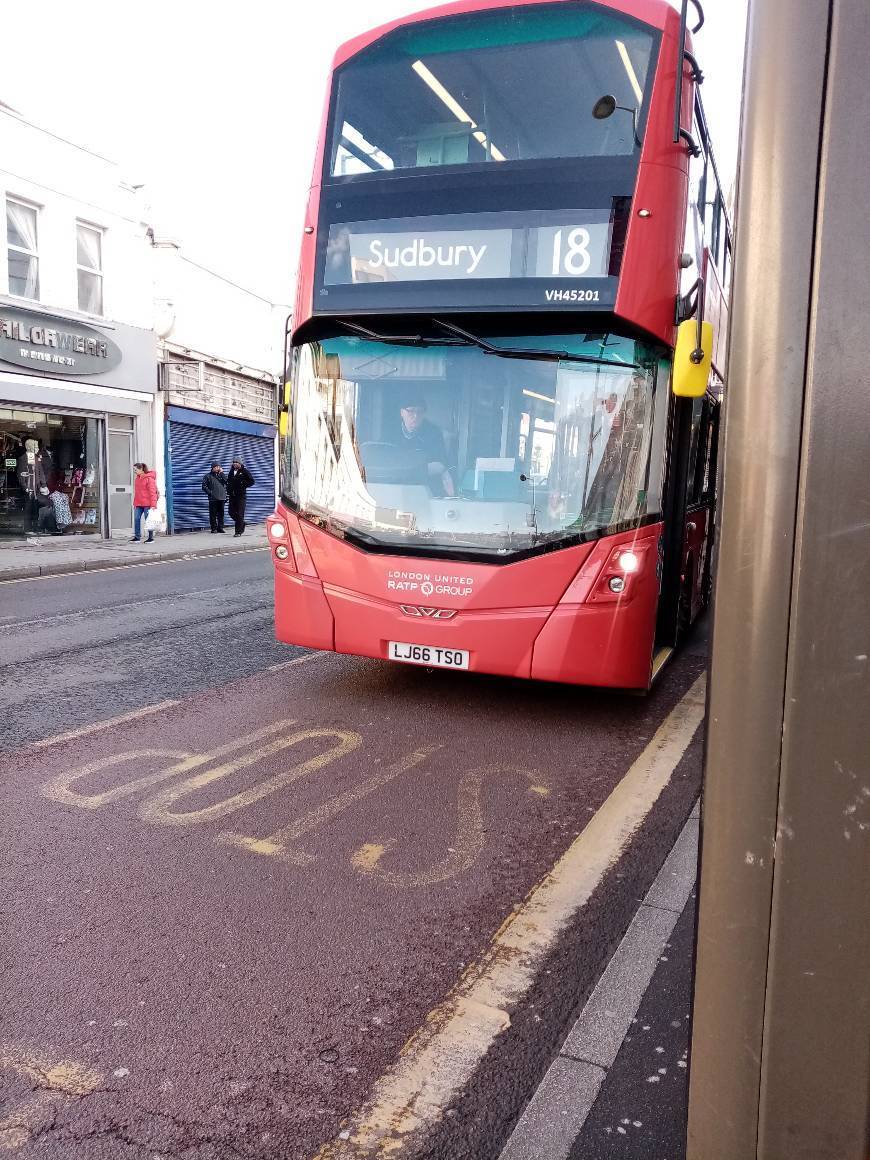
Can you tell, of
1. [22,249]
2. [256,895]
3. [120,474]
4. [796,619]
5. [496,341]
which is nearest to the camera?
[796,619]

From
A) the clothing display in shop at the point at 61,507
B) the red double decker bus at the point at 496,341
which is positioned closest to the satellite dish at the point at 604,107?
the red double decker bus at the point at 496,341

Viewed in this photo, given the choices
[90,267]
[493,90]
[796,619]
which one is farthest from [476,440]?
[90,267]

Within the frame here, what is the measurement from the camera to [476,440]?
18.9 feet

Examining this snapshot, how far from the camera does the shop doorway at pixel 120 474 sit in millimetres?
20656

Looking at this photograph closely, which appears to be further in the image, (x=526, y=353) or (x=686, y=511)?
(x=686, y=511)

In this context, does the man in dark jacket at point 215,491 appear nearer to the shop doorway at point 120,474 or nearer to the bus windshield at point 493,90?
the shop doorway at point 120,474

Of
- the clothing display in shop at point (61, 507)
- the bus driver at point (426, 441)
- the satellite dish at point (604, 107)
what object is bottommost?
the clothing display in shop at point (61, 507)

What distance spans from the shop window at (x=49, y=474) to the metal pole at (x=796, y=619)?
19313mm

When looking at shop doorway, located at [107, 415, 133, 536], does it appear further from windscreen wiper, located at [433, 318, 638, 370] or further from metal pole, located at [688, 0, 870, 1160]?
metal pole, located at [688, 0, 870, 1160]

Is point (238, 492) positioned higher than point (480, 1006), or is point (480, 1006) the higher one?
point (238, 492)

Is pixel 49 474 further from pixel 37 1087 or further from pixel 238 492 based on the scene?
pixel 37 1087

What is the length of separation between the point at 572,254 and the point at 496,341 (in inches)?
27.7

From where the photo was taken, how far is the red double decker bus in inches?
209

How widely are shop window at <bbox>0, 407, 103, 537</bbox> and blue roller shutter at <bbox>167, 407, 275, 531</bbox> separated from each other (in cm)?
282
